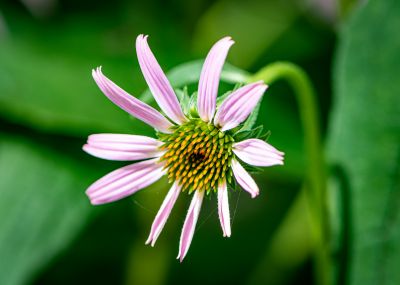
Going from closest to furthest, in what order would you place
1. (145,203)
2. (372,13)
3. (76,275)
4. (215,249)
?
1. (372,13)
2. (145,203)
3. (76,275)
4. (215,249)

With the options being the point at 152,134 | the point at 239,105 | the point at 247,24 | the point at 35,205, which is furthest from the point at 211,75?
the point at 247,24

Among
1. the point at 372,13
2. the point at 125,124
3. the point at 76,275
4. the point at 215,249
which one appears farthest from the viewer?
the point at 215,249

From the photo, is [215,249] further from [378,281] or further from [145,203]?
[378,281]

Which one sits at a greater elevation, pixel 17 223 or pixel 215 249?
pixel 215 249

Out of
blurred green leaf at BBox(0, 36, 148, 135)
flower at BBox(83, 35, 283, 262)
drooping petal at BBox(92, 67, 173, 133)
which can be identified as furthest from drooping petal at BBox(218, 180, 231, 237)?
blurred green leaf at BBox(0, 36, 148, 135)

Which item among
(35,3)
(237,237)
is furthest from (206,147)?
(35,3)

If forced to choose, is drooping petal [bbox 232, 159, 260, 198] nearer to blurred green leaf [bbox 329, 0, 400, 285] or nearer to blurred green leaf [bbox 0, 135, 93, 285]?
blurred green leaf [bbox 329, 0, 400, 285]

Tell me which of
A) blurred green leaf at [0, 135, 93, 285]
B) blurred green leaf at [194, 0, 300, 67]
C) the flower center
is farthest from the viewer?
blurred green leaf at [194, 0, 300, 67]

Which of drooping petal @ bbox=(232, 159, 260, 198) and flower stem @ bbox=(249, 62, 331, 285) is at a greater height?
flower stem @ bbox=(249, 62, 331, 285)
